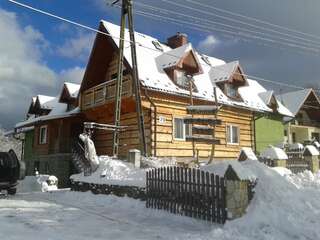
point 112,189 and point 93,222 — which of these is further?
point 112,189

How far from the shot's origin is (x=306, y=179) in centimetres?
1409

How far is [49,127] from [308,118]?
2759cm

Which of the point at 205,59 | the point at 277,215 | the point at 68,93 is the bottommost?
the point at 277,215

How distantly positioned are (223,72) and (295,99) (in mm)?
17190

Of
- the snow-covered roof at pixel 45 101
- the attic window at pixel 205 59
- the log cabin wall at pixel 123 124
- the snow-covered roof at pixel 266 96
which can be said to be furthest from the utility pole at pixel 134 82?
the snow-covered roof at pixel 45 101

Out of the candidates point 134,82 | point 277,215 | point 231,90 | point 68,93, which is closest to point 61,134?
point 68,93

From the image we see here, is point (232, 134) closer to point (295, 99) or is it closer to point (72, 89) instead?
point (72, 89)

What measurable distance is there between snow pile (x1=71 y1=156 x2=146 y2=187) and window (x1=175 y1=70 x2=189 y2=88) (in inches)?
294

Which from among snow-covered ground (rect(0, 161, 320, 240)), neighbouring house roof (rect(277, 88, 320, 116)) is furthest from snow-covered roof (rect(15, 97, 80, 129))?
neighbouring house roof (rect(277, 88, 320, 116))

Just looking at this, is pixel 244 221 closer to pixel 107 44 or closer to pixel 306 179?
pixel 306 179

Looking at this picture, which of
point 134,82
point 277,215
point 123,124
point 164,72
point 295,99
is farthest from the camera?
point 295,99

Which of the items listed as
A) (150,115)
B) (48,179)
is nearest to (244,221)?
(150,115)

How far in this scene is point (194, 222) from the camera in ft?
30.9

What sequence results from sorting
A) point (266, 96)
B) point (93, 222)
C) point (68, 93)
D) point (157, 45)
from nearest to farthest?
1. point (93, 222)
2. point (157, 45)
3. point (68, 93)
4. point (266, 96)
